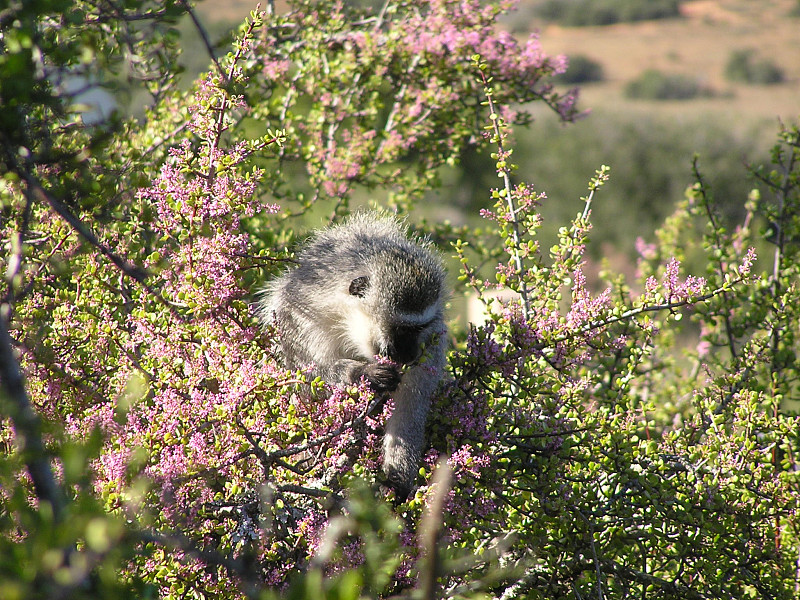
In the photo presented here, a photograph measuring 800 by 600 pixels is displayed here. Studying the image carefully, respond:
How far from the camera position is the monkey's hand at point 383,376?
118 inches

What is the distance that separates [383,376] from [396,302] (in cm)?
40

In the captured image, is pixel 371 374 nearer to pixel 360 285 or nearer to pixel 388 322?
pixel 388 322

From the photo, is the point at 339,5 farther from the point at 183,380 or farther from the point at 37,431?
the point at 37,431

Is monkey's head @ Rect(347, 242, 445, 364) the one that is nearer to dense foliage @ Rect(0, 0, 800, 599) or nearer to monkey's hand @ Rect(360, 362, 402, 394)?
monkey's hand @ Rect(360, 362, 402, 394)

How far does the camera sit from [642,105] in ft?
102

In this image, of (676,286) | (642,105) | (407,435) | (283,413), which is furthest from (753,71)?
(283,413)

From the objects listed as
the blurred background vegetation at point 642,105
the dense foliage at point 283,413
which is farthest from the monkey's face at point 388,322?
the blurred background vegetation at point 642,105

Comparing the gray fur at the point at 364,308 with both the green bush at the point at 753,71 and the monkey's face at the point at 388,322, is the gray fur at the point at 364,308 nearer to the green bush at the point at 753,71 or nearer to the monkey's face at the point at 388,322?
the monkey's face at the point at 388,322

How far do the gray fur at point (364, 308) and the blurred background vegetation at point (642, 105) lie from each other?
6.69 feet

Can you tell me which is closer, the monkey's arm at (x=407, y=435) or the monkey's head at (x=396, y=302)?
the monkey's arm at (x=407, y=435)

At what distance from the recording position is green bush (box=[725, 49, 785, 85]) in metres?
33.1

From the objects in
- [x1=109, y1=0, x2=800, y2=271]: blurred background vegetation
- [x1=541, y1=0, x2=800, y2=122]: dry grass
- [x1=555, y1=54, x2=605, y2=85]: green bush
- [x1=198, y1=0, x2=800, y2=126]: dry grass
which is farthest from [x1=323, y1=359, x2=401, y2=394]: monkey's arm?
[x1=555, y1=54, x2=605, y2=85]: green bush

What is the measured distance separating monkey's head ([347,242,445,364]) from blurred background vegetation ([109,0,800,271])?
6.83ft

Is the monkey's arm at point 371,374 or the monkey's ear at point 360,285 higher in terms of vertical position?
the monkey's ear at point 360,285
